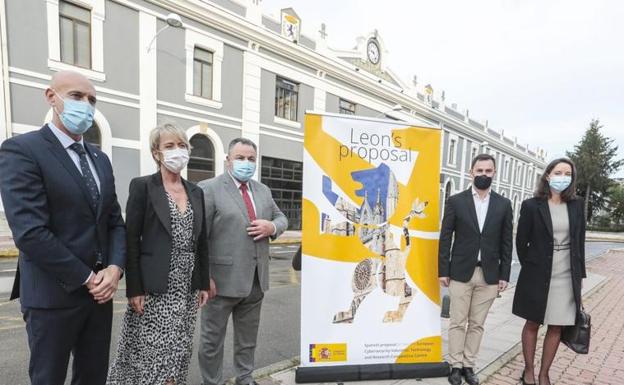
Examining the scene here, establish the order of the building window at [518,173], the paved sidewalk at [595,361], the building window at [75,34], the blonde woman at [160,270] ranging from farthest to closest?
the building window at [518,173], the building window at [75,34], the paved sidewalk at [595,361], the blonde woman at [160,270]

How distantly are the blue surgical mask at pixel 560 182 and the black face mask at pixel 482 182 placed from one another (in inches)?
21.4

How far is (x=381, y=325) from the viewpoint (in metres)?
3.08

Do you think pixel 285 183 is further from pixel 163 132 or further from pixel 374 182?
pixel 163 132

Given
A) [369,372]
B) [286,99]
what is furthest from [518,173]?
[369,372]

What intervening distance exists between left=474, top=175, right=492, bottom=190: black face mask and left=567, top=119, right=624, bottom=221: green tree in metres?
50.2

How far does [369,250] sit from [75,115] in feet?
7.66

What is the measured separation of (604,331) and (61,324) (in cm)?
620

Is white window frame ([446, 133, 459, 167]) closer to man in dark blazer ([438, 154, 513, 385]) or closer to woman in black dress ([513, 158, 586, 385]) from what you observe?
woman in black dress ([513, 158, 586, 385])

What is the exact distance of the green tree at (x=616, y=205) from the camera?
42906 mm

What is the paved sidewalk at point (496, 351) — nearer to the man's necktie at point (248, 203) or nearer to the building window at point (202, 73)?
the man's necktie at point (248, 203)

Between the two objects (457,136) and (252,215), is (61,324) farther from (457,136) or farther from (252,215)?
(457,136)

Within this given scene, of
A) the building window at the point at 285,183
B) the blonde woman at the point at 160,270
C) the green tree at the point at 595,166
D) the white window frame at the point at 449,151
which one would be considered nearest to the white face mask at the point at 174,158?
the blonde woman at the point at 160,270

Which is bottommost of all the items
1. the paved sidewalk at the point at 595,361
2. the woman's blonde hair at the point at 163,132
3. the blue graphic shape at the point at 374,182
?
the paved sidewalk at the point at 595,361

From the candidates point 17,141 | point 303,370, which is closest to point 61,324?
point 17,141
